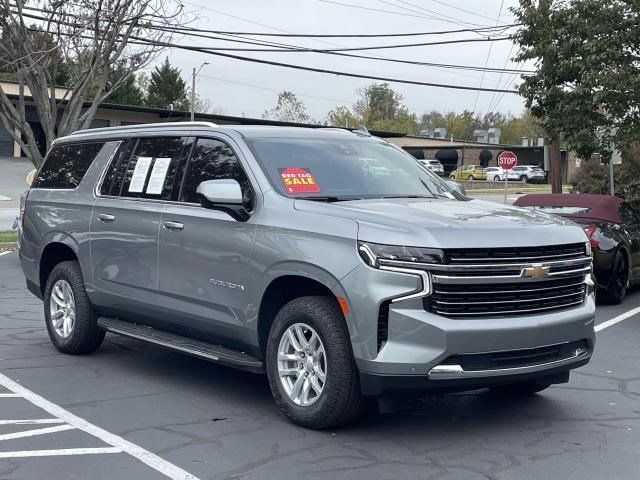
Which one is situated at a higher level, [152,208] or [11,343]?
[152,208]

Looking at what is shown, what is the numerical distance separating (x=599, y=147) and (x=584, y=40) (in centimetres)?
202

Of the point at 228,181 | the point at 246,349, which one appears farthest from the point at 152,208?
the point at 246,349

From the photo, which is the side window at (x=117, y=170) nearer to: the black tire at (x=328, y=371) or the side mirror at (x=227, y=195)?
the side mirror at (x=227, y=195)

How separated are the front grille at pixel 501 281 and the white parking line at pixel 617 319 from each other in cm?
463

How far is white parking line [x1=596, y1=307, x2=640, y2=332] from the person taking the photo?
10203 millimetres

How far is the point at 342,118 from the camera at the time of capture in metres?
99.6

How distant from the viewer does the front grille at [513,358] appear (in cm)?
520

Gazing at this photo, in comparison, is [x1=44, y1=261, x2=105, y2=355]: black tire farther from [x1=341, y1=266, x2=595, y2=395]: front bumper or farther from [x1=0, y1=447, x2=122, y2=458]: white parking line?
[x1=341, y1=266, x2=595, y2=395]: front bumper

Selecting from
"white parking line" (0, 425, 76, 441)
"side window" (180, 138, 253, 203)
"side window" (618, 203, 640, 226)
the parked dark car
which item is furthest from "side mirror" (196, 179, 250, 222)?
"side window" (618, 203, 640, 226)

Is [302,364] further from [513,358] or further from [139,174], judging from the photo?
[139,174]

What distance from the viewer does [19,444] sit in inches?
Result: 214

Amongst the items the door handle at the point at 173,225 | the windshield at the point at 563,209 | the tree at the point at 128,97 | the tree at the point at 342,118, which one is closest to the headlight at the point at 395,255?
the door handle at the point at 173,225

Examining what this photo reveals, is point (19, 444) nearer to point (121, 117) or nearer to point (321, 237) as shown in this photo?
point (321, 237)

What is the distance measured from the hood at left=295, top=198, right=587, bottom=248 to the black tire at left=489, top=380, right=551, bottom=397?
1190 millimetres
